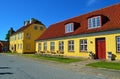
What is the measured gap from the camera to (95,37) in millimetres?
23844

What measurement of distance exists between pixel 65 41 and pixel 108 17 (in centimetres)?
895

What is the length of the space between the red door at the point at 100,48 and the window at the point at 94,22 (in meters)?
2.10

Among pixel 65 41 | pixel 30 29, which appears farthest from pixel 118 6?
pixel 30 29

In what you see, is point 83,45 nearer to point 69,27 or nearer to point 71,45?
point 71,45

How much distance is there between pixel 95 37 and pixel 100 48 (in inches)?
60.9

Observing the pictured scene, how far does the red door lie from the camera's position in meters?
23.0

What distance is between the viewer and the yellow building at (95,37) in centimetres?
2141

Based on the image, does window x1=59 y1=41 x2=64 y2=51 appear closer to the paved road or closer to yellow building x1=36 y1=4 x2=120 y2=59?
yellow building x1=36 y1=4 x2=120 y2=59

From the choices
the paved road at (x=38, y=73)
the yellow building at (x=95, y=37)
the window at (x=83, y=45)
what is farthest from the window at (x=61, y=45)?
the paved road at (x=38, y=73)

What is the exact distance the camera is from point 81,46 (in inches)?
1050

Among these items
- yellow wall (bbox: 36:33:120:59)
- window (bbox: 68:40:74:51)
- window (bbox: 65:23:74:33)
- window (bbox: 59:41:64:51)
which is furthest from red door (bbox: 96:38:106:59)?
window (bbox: 59:41:64:51)

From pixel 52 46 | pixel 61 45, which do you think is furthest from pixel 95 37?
pixel 52 46

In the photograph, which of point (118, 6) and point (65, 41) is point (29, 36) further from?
point (118, 6)

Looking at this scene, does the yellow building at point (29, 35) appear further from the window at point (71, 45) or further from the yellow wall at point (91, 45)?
the window at point (71, 45)
